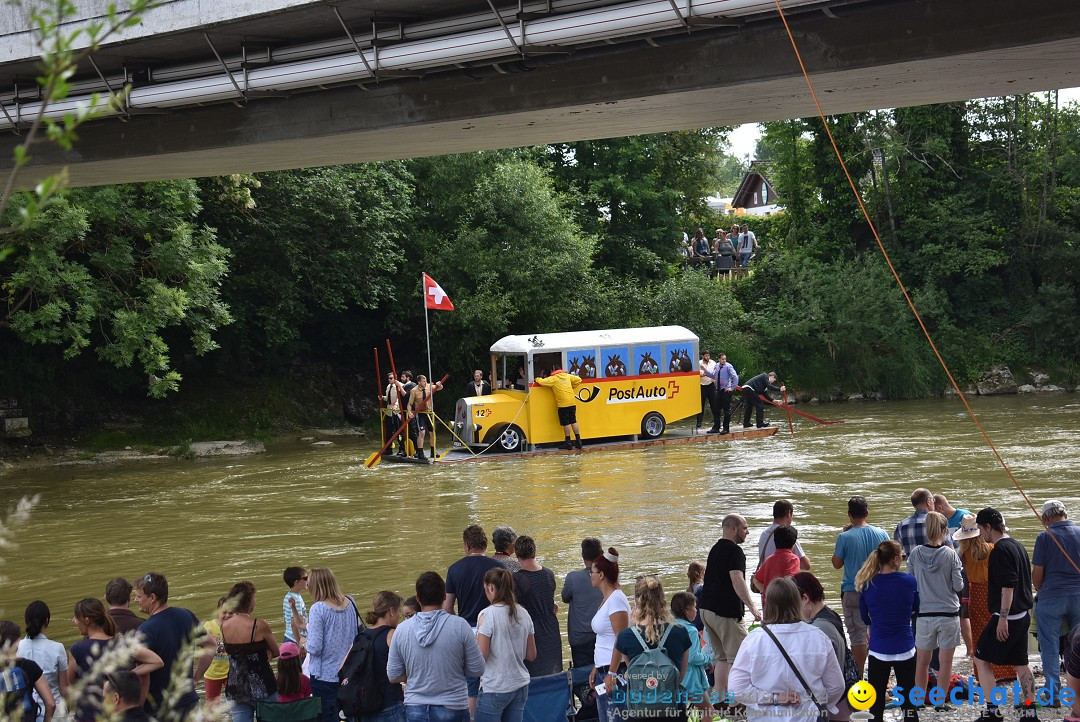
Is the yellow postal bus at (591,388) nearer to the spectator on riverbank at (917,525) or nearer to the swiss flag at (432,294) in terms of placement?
the swiss flag at (432,294)

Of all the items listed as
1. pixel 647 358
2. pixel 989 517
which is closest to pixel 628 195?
pixel 647 358

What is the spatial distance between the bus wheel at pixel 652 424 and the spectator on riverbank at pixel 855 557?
17321 millimetres

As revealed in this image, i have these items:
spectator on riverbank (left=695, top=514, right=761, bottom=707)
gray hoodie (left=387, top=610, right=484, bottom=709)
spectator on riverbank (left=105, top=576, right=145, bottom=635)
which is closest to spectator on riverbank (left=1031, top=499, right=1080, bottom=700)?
spectator on riverbank (left=695, top=514, right=761, bottom=707)

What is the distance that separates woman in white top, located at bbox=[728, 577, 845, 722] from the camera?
5.55m

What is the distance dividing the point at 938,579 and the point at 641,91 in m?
6.10

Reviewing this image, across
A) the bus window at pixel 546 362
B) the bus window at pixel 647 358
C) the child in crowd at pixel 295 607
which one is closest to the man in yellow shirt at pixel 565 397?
the bus window at pixel 546 362

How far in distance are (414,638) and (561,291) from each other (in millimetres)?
28900

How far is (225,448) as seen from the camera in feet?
98.0

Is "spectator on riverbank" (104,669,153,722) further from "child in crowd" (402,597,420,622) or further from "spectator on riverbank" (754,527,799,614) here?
"spectator on riverbank" (754,527,799,614)

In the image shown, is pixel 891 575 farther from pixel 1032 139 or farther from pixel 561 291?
pixel 1032 139

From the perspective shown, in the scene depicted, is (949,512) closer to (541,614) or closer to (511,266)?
(541,614)

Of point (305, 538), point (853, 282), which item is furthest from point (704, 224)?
point (305, 538)

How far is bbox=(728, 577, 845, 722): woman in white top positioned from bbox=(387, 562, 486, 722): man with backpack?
1724 millimetres

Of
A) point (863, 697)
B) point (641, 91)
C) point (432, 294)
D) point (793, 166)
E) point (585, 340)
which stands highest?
point (793, 166)
